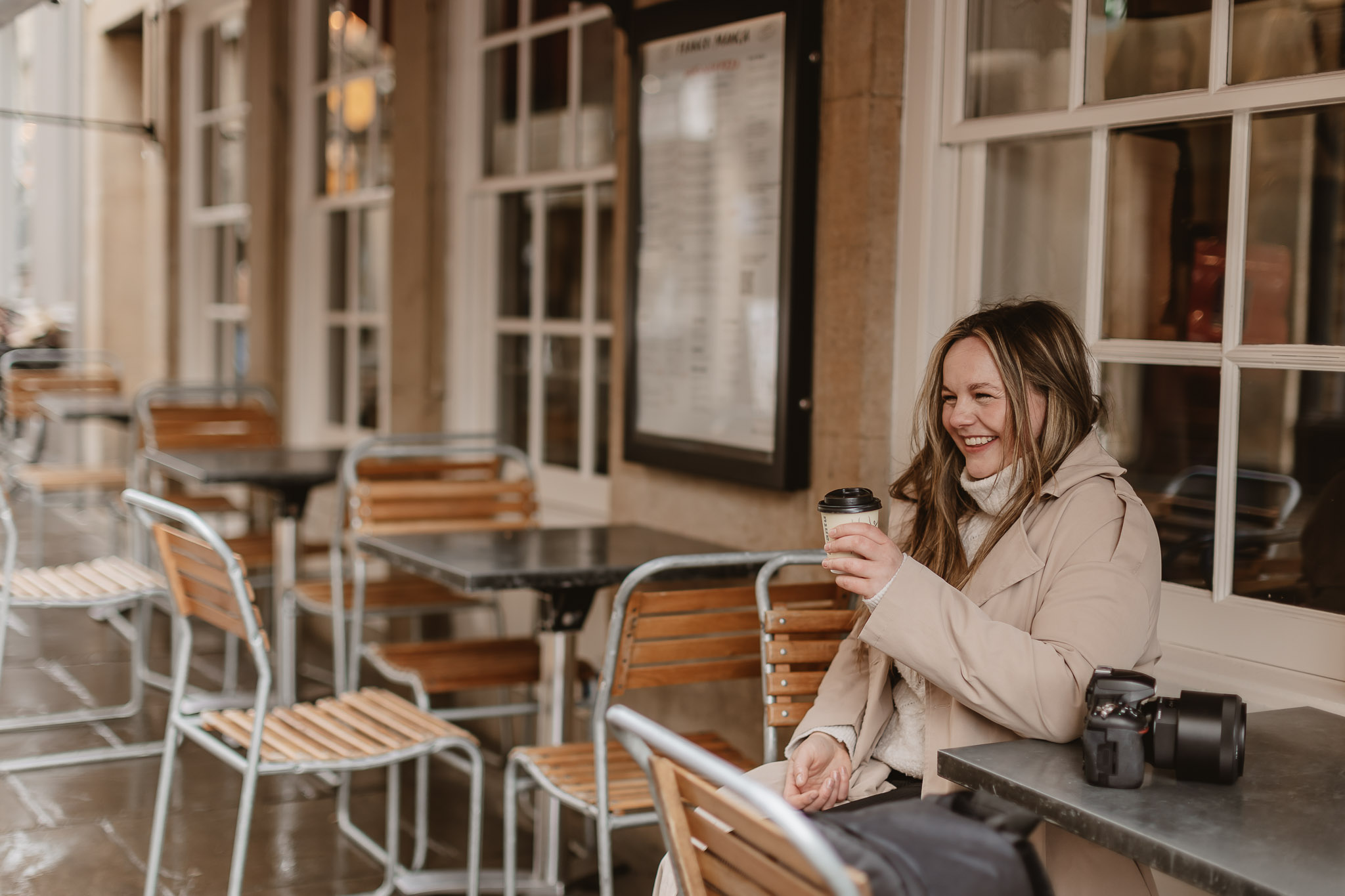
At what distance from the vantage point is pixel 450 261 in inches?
210

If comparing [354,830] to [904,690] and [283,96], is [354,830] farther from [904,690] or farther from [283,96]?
[283,96]

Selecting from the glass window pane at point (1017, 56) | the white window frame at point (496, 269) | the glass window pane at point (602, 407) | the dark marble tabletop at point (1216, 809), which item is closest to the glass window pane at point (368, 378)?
the white window frame at point (496, 269)

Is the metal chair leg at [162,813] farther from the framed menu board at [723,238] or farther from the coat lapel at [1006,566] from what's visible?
the coat lapel at [1006,566]

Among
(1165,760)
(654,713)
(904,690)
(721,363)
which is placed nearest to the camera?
(1165,760)

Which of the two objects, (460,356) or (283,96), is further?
(283,96)

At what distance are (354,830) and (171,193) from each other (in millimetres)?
5602

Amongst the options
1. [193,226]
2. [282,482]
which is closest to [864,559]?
[282,482]

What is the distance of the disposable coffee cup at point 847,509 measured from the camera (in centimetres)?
193

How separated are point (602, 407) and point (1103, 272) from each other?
7.10ft

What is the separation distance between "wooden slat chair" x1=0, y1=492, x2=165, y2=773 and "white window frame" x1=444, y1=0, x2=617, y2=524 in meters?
1.33

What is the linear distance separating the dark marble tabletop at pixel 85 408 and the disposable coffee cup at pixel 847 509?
5670 mm

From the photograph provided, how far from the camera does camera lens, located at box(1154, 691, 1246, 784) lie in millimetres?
1724

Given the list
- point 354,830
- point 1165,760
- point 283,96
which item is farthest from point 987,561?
point 283,96

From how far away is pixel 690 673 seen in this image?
2.85 metres
